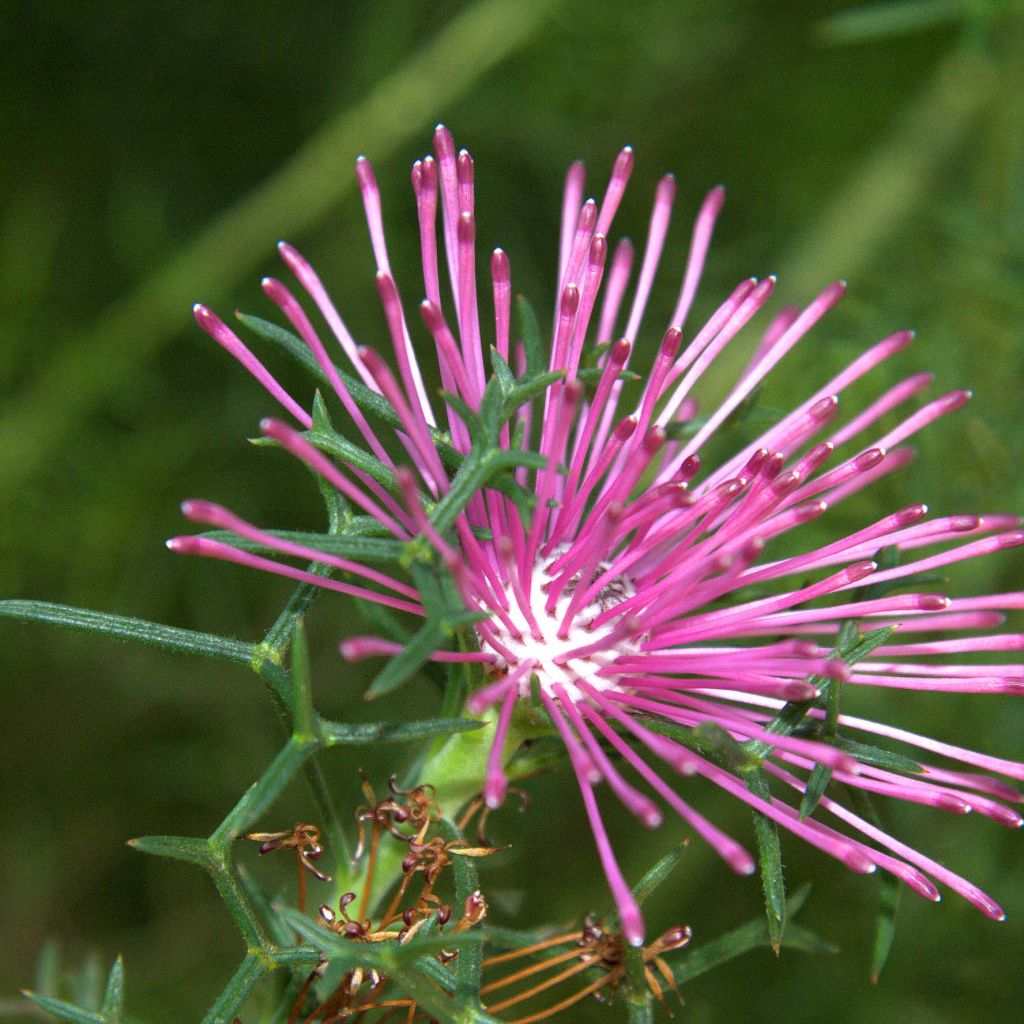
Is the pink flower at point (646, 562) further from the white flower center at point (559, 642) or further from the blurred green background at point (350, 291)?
the blurred green background at point (350, 291)

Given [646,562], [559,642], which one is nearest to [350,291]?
[646,562]

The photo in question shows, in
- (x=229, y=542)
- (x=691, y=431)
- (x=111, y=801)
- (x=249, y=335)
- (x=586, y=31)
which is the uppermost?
(x=586, y=31)

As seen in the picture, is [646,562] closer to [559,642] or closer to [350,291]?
[559,642]

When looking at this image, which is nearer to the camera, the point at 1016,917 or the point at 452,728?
the point at 452,728

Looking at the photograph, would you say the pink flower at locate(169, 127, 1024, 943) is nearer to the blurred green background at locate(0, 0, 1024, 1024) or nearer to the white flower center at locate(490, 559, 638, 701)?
the white flower center at locate(490, 559, 638, 701)

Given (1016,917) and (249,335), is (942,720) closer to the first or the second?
(1016,917)

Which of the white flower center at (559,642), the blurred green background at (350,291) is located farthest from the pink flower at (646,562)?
the blurred green background at (350,291)

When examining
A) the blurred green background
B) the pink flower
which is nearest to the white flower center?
the pink flower

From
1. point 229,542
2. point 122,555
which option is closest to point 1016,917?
point 229,542
